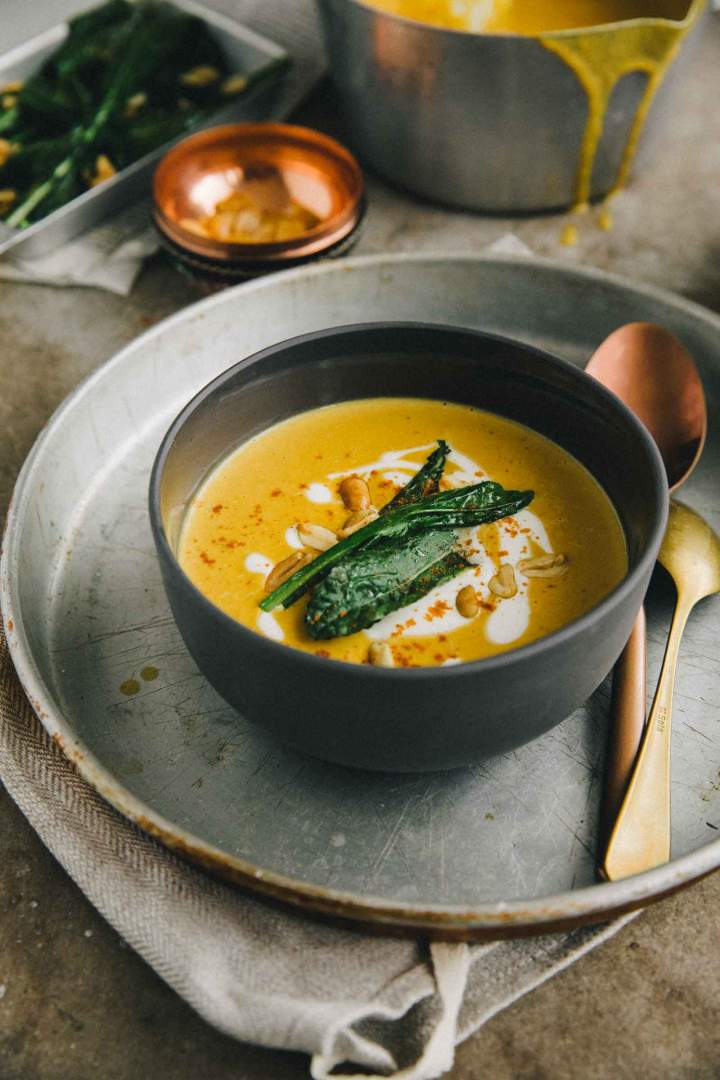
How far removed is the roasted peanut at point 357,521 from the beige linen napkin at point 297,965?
356 millimetres

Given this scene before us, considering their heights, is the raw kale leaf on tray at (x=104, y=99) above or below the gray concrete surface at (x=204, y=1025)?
above

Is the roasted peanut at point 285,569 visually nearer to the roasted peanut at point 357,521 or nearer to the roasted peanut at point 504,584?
the roasted peanut at point 357,521

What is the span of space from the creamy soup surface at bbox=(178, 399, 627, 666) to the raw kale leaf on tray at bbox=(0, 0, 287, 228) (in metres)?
0.99

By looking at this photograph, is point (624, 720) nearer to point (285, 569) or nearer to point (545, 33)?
point (285, 569)

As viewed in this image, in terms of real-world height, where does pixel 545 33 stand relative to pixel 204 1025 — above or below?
above

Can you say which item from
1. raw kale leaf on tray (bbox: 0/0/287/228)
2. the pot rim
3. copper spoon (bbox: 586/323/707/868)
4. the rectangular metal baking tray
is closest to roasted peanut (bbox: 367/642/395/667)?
copper spoon (bbox: 586/323/707/868)

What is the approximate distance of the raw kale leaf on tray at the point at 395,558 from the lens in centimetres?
97

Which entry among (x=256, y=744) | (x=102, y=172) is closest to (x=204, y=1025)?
(x=256, y=744)

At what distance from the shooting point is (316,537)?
41.9 inches

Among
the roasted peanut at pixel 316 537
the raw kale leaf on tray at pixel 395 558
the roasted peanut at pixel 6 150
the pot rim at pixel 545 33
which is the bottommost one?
the roasted peanut at pixel 6 150

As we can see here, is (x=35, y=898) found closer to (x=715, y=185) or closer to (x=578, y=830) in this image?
(x=578, y=830)

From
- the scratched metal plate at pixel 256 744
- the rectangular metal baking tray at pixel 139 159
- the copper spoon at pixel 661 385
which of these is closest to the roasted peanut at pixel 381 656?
the scratched metal plate at pixel 256 744

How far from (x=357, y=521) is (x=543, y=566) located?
20 cm

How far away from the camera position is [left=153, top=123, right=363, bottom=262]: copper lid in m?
1.71
